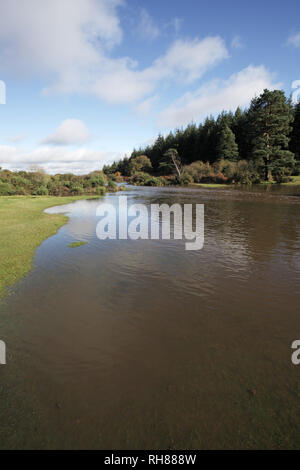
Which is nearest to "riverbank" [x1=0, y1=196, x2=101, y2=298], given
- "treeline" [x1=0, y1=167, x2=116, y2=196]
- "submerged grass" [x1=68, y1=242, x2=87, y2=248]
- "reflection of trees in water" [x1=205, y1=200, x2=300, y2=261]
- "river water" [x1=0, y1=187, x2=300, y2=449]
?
"river water" [x1=0, y1=187, x2=300, y2=449]

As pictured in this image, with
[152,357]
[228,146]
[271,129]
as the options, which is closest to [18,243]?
[152,357]

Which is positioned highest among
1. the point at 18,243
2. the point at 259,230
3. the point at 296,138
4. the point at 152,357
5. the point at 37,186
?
the point at 296,138

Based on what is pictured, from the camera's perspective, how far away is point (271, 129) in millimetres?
52188

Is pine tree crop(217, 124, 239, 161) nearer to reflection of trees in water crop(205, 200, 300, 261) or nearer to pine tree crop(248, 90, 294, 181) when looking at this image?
pine tree crop(248, 90, 294, 181)

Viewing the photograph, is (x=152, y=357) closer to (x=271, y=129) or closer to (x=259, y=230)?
(x=259, y=230)

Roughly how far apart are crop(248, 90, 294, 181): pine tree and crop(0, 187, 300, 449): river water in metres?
51.3

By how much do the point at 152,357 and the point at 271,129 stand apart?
208 ft

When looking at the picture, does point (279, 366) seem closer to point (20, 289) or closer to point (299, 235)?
point (20, 289)

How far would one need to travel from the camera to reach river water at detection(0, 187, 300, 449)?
2895 mm

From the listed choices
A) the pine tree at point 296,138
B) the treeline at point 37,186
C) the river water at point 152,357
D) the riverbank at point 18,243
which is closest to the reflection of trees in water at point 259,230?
the river water at point 152,357

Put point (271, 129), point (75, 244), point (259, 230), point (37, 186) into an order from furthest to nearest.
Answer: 1. point (271, 129)
2. point (37, 186)
3. point (259, 230)
4. point (75, 244)

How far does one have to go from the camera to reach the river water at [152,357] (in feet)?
9.50
